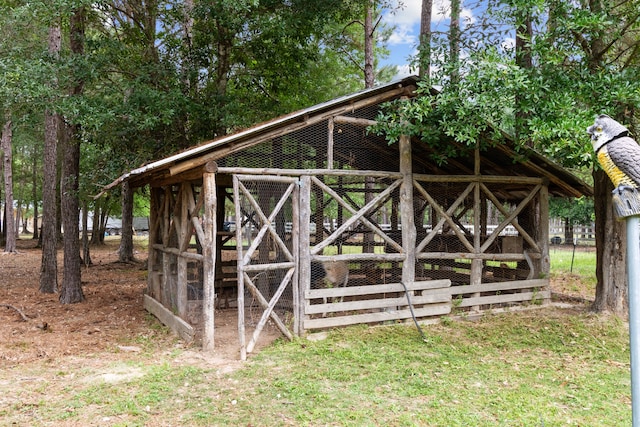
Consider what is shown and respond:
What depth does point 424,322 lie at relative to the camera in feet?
27.2

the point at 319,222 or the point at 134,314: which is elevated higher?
the point at 319,222

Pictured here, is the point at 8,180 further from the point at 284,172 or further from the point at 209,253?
the point at 284,172

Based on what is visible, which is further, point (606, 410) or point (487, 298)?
point (487, 298)

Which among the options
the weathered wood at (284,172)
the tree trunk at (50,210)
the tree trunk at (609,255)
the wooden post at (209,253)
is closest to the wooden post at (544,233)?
the tree trunk at (609,255)

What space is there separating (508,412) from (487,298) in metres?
4.27

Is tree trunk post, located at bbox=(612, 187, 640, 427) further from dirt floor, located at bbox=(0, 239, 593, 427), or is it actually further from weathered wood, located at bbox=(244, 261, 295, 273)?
weathered wood, located at bbox=(244, 261, 295, 273)

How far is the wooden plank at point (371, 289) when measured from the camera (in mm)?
7445

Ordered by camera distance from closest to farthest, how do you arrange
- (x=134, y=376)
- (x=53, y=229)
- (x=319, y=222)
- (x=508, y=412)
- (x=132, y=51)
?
(x=508, y=412) → (x=134, y=376) → (x=319, y=222) → (x=132, y=51) → (x=53, y=229)

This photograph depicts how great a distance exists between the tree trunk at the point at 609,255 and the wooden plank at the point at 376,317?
281 centimetres

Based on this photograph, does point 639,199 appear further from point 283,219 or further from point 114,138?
point 114,138

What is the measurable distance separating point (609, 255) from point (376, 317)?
435 centimetres

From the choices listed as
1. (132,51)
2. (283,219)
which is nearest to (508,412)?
(283,219)

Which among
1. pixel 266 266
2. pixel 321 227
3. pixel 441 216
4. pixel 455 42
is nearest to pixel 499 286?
pixel 441 216

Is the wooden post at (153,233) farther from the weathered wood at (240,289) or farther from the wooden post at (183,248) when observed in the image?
the weathered wood at (240,289)
